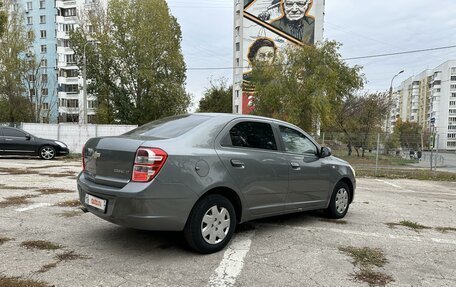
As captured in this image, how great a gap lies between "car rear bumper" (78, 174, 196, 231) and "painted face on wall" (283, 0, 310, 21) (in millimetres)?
59929

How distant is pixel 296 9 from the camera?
58.6 meters

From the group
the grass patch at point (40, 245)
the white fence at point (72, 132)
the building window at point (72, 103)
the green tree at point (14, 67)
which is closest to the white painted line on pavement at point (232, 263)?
the grass patch at point (40, 245)

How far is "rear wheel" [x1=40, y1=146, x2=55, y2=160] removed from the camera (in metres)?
15.9

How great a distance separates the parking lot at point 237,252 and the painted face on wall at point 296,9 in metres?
57.0

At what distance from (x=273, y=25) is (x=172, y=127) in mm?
59258

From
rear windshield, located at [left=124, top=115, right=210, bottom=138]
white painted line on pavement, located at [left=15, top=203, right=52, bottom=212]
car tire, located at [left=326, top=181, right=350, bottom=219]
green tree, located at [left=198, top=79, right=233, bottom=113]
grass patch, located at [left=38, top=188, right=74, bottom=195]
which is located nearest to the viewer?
rear windshield, located at [left=124, top=115, right=210, bottom=138]

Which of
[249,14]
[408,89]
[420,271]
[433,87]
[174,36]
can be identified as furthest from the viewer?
[408,89]

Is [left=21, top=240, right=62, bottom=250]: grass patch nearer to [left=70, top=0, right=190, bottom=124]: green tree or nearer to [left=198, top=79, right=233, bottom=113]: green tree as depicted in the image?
[left=70, top=0, right=190, bottom=124]: green tree

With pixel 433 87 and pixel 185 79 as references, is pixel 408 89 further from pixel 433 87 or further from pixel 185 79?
pixel 185 79

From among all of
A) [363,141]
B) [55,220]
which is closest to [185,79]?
[363,141]

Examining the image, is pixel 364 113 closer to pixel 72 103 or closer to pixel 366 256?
pixel 366 256

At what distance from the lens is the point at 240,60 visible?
61656 mm

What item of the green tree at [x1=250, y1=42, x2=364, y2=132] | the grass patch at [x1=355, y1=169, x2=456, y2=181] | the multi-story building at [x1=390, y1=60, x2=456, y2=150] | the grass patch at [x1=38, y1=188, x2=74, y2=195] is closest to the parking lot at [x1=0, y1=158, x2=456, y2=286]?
the grass patch at [x1=38, y1=188, x2=74, y2=195]

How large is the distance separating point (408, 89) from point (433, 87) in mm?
20479
